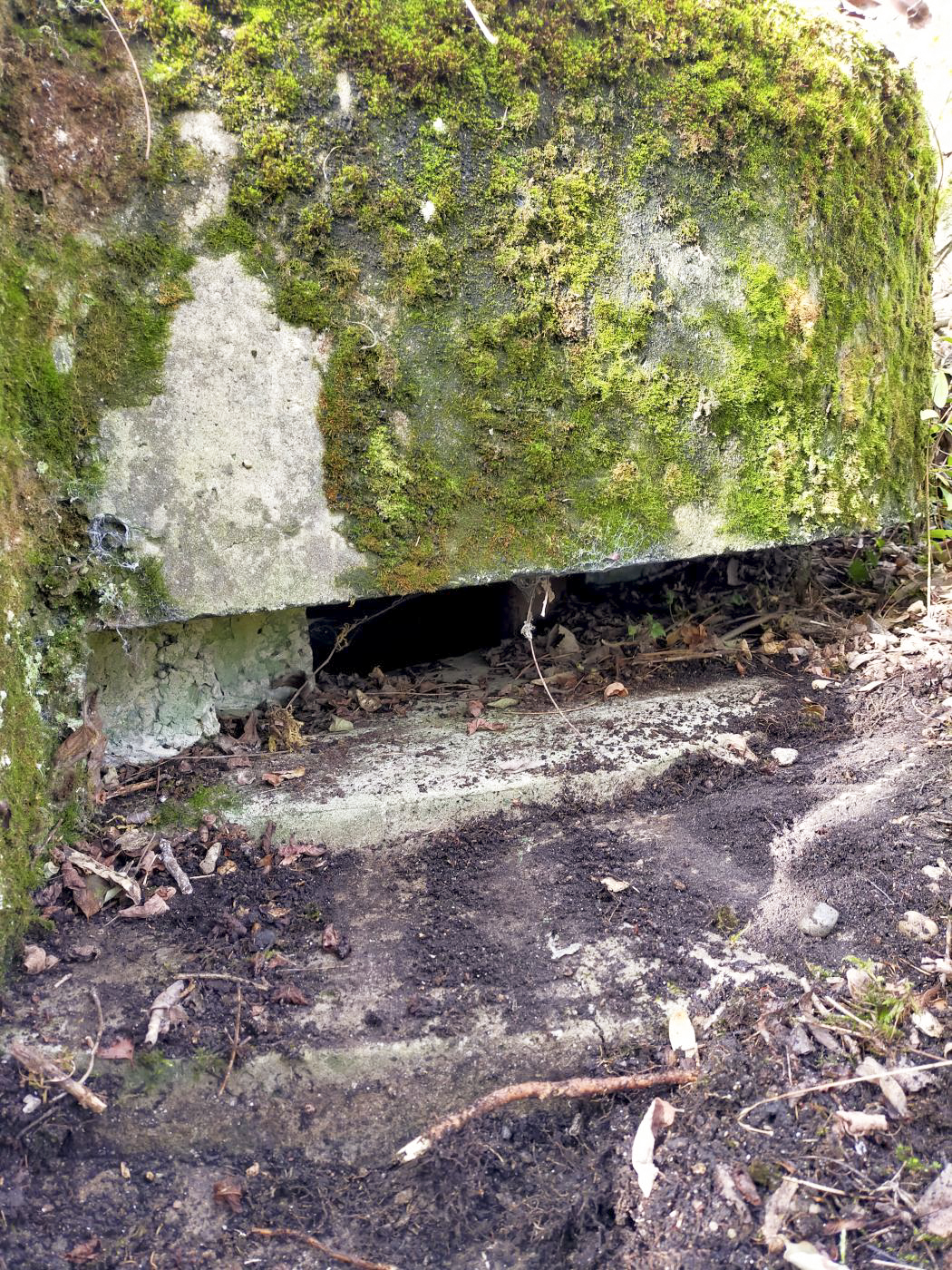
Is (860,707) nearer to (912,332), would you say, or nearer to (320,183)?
(912,332)

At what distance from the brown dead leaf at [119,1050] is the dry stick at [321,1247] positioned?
1.61 feet

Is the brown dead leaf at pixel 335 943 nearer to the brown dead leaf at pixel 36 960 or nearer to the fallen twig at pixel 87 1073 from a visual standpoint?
the fallen twig at pixel 87 1073

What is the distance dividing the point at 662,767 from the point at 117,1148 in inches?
77.2

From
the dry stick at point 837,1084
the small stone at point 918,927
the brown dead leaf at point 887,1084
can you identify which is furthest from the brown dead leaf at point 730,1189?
the small stone at point 918,927

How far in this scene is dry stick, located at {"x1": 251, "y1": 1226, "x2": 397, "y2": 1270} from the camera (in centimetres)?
175

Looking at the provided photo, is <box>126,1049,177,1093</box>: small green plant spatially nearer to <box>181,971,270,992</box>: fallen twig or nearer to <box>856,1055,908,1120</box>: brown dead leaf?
<box>181,971,270,992</box>: fallen twig

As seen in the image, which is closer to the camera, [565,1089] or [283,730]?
[565,1089]

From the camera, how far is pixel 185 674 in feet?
10.3

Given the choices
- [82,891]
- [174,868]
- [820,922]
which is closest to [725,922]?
[820,922]

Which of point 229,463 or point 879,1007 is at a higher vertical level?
point 229,463

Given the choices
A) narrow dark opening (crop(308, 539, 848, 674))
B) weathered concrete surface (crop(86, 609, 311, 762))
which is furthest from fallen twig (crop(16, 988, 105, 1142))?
narrow dark opening (crop(308, 539, 848, 674))

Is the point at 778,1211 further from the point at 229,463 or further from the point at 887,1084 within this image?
the point at 229,463

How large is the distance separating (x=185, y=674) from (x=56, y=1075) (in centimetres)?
148

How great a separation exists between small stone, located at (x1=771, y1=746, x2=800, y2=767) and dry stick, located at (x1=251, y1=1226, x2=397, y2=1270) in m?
1.96
